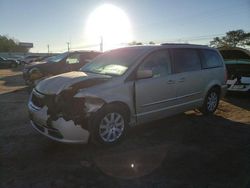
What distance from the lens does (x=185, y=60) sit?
20.7 feet

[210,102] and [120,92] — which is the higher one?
[120,92]

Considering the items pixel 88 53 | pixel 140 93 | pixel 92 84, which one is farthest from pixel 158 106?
pixel 88 53

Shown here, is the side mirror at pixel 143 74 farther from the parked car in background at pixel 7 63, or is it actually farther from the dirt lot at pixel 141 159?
the parked car in background at pixel 7 63

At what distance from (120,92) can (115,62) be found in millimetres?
973

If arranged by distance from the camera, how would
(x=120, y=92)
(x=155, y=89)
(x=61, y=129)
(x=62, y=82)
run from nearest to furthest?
(x=61, y=129)
(x=62, y=82)
(x=120, y=92)
(x=155, y=89)

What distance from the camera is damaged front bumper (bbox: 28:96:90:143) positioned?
436 cm

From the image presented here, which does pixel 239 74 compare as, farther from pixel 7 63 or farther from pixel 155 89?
pixel 7 63

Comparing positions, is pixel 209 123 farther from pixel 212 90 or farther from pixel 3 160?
pixel 3 160

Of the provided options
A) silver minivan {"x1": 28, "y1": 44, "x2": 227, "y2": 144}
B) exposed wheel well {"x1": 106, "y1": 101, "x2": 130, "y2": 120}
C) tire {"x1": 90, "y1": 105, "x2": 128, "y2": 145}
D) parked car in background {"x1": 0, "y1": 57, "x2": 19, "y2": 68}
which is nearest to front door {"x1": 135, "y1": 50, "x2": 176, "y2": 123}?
silver minivan {"x1": 28, "y1": 44, "x2": 227, "y2": 144}

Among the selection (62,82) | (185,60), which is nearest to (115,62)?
(62,82)

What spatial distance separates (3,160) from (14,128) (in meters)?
1.72

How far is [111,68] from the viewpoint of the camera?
18.0ft

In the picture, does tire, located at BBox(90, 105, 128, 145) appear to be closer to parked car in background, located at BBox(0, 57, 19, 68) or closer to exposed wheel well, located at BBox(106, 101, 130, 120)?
exposed wheel well, located at BBox(106, 101, 130, 120)

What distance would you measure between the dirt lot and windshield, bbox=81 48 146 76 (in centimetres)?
130
